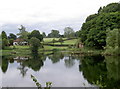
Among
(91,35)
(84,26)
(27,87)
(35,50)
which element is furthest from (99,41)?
(27,87)

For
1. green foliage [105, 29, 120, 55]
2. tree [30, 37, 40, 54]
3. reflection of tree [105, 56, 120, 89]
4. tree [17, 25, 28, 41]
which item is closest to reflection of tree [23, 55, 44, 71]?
reflection of tree [105, 56, 120, 89]

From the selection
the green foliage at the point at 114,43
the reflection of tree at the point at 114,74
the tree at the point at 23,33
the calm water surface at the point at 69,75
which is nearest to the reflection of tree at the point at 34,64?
the calm water surface at the point at 69,75

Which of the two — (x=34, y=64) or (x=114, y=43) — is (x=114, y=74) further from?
(x=114, y=43)

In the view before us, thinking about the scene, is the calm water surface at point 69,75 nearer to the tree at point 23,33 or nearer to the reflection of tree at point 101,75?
the reflection of tree at point 101,75

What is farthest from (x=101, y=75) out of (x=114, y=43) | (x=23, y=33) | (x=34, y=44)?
(x=23, y=33)

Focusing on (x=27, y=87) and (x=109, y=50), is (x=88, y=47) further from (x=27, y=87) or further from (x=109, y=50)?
(x=27, y=87)

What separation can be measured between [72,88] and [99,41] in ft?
128

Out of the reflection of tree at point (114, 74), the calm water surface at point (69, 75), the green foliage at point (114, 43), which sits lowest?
the calm water surface at point (69, 75)

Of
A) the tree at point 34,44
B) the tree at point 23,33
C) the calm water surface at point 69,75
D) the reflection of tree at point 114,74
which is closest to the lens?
the reflection of tree at point 114,74

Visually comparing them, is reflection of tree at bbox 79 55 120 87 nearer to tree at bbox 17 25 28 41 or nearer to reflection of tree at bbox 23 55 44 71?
reflection of tree at bbox 23 55 44 71

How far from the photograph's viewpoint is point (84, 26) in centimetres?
6825

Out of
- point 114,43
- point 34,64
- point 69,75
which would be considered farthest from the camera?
point 114,43

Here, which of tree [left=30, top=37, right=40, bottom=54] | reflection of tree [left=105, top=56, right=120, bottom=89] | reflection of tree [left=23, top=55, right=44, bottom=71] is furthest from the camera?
tree [left=30, top=37, right=40, bottom=54]

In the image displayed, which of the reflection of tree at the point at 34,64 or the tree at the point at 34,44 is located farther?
the tree at the point at 34,44
